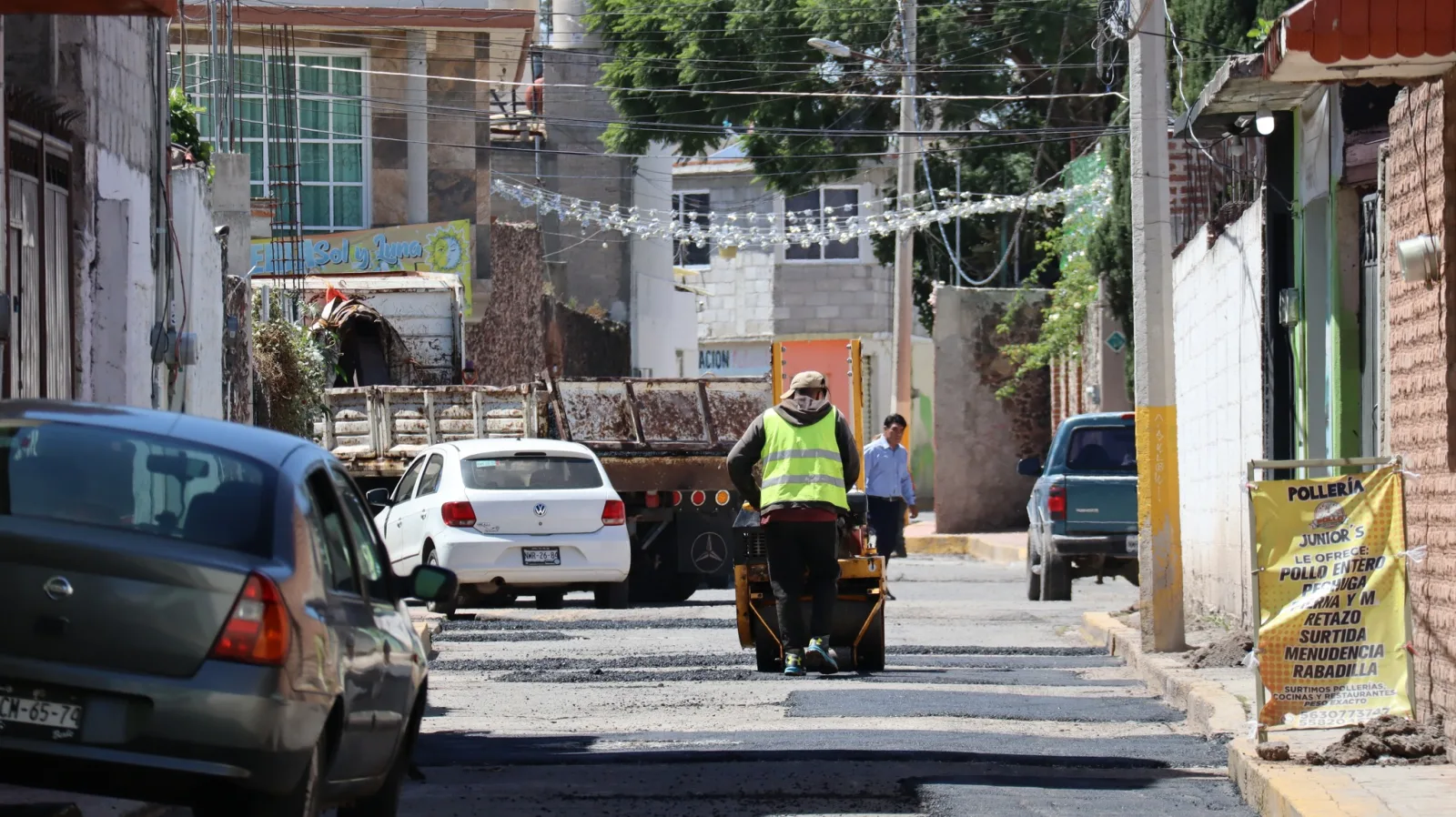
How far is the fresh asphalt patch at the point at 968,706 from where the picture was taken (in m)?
11.1

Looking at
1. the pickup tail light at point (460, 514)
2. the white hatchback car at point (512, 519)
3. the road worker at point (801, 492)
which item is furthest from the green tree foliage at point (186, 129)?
the road worker at point (801, 492)

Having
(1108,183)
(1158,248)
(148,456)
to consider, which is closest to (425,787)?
(148,456)

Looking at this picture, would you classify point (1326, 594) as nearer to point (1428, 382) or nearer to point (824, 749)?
point (1428, 382)

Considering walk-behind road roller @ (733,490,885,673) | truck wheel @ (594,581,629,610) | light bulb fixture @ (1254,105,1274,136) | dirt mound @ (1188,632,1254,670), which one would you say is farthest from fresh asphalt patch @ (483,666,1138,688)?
truck wheel @ (594,581,629,610)

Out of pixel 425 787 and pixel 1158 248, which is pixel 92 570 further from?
pixel 1158 248

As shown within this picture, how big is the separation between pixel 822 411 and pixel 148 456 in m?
6.67

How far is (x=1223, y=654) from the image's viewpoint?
13.3 meters

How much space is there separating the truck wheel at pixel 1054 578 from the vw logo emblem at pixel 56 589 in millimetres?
15277

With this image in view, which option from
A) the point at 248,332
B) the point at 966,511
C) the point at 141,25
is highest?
the point at 141,25

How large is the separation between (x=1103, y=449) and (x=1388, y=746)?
11.9 m

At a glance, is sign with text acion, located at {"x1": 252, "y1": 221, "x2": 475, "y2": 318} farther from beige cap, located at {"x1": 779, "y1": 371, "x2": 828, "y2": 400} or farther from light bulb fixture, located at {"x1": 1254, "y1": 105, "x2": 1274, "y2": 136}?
beige cap, located at {"x1": 779, "y1": 371, "x2": 828, "y2": 400}

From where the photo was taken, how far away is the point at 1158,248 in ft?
46.4

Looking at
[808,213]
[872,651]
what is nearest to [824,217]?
[808,213]

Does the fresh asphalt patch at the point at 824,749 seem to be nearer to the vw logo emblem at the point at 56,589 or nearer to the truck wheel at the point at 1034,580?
the vw logo emblem at the point at 56,589
